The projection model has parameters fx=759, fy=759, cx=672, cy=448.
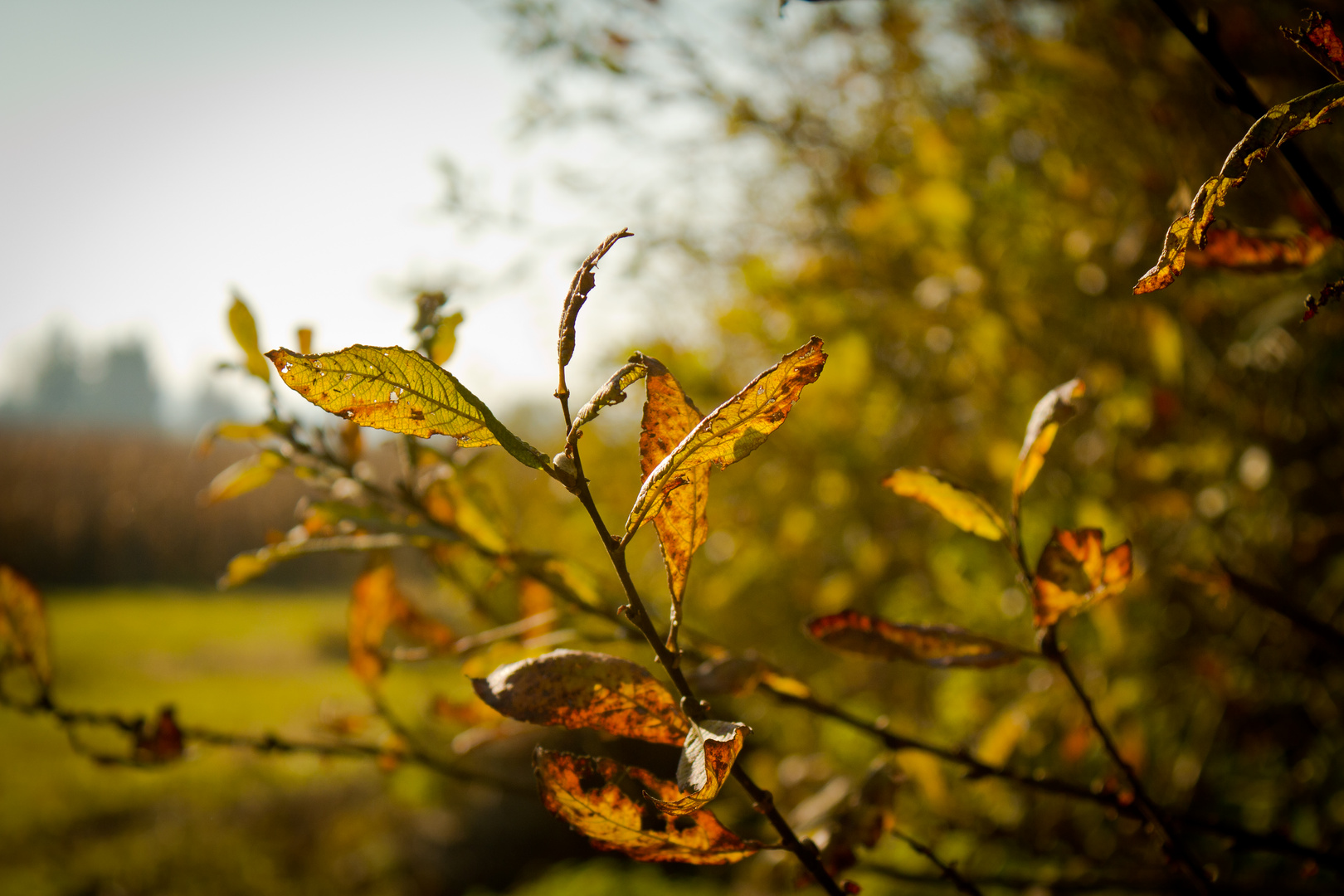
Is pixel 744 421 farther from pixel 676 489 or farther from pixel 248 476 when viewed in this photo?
pixel 248 476

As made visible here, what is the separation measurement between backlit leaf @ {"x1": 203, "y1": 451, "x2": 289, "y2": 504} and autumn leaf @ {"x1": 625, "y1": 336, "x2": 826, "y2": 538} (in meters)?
0.52

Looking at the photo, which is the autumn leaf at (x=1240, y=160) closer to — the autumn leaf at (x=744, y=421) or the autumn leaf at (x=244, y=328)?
the autumn leaf at (x=744, y=421)

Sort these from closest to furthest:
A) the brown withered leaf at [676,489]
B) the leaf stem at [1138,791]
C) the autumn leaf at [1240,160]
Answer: the autumn leaf at [1240,160] < the brown withered leaf at [676,489] < the leaf stem at [1138,791]

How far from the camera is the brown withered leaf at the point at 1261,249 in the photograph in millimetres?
542

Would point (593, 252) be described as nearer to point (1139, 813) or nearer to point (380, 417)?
point (380, 417)

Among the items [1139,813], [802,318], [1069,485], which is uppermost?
[802,318]

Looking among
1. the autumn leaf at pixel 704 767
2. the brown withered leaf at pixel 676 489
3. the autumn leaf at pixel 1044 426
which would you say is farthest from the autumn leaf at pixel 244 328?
the autumn leaf at pixel 1044 426

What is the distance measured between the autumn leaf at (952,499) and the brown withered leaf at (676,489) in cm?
18

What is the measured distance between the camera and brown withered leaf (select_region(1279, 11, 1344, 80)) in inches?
15.3

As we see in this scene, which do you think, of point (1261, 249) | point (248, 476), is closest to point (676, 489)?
point (1261, 249)

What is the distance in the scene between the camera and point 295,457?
0.79 meters

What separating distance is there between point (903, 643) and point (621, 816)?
0.26 meters

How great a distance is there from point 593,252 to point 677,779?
29 cm

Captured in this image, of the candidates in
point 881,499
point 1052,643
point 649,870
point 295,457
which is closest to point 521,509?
point 881,499
